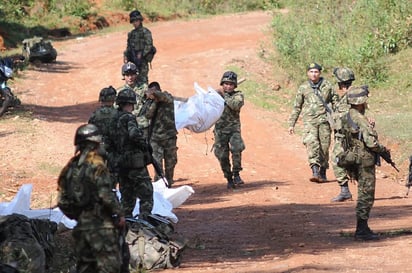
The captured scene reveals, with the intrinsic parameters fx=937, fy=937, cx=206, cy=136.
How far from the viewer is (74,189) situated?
7.12 m

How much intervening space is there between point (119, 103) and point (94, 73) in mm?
16048

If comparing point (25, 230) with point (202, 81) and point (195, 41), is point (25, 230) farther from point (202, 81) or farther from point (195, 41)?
point (195, 41)

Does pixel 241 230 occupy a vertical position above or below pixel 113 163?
below

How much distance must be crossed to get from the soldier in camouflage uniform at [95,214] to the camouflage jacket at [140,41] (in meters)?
10.4

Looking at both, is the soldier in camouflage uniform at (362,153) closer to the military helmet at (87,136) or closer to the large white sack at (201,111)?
the large white sack at (201,111)

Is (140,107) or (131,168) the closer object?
(131,168)

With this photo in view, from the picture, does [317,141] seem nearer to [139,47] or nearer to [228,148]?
[228,148]

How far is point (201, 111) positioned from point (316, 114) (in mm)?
1972

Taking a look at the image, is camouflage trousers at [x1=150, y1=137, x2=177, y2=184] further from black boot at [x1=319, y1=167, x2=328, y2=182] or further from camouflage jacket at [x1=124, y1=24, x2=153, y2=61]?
camouflage jacket at [x1=124, y1=24, x2=153, y2=61]

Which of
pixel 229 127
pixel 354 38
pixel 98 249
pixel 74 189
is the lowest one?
pixel 354 38

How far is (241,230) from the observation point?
1084 cm

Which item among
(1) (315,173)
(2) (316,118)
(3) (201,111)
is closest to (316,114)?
(2) (316,118)

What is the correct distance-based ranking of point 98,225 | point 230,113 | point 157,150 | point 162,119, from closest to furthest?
point 98,225 < point 162,119 < point 157,150 < point 230,113

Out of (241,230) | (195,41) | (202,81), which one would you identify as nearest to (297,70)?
(202,81)
